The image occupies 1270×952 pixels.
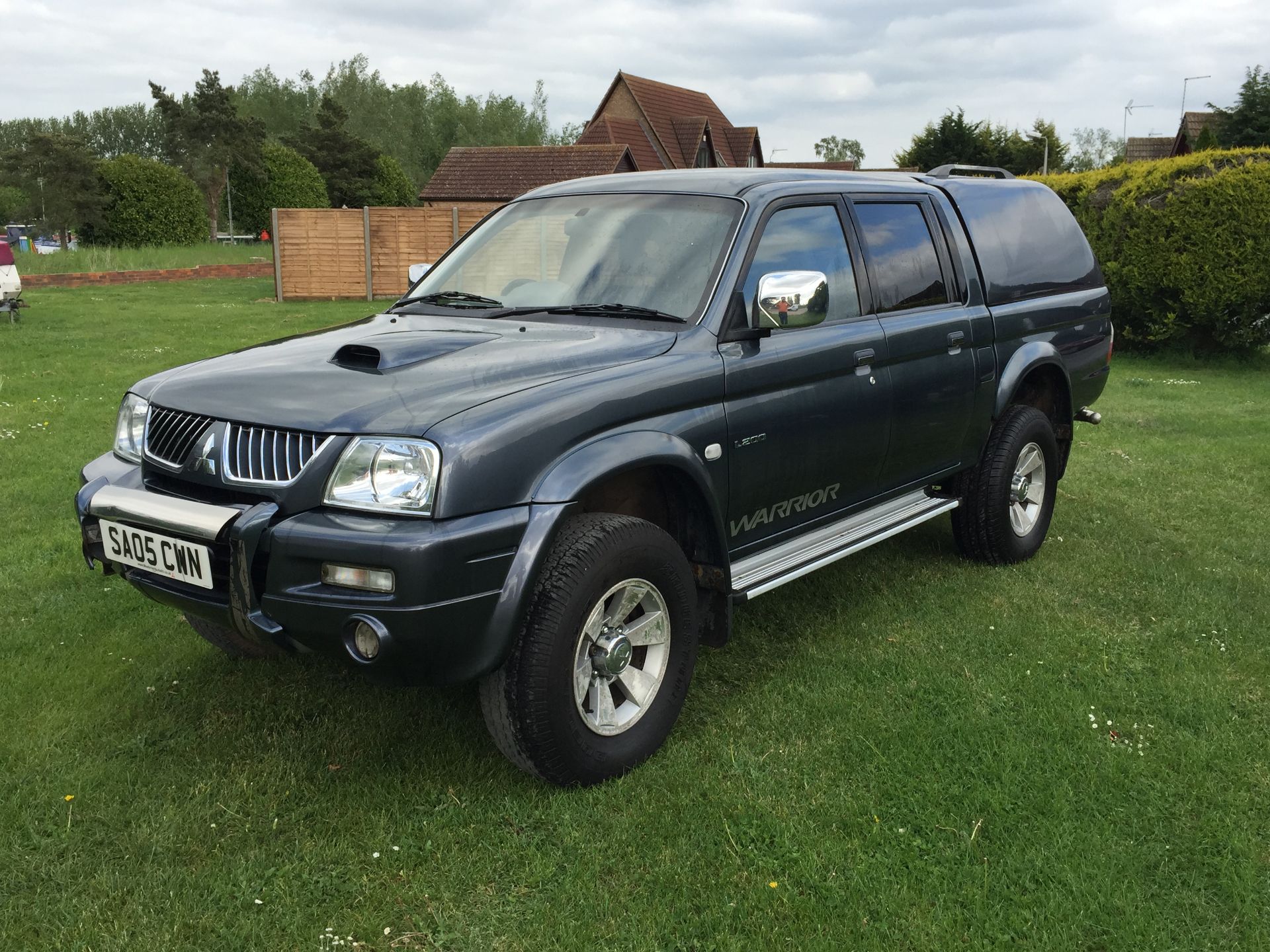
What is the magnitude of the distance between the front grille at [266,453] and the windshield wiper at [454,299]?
1.31 meters

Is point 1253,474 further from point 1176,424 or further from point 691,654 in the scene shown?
point 691,654

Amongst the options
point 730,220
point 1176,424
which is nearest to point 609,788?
point 730,220

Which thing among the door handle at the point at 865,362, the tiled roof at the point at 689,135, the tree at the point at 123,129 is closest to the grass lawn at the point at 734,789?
the door handle at the point at 865,362

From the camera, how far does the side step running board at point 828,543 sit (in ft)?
12.7

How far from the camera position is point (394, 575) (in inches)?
110

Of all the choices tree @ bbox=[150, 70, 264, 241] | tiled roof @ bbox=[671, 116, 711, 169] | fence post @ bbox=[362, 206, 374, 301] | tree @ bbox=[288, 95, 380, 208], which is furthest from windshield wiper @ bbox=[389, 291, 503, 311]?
tree @ bbox=[288, 95, 380, 208]

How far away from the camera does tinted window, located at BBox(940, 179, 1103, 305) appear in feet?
17.5

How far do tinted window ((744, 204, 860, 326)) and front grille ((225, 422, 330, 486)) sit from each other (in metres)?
1.74

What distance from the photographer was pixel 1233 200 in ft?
39.5

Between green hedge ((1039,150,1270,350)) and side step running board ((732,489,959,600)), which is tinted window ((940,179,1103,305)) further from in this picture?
green hedge ((1039,150,1270,350))

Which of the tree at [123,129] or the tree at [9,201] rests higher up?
the tree at [123,129]

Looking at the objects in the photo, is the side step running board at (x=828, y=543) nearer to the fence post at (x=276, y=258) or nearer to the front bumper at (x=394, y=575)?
the front bumper at (x=394, y=575)

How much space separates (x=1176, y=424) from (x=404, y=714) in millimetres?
8061

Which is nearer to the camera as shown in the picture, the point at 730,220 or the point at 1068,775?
the point at 1068,775
